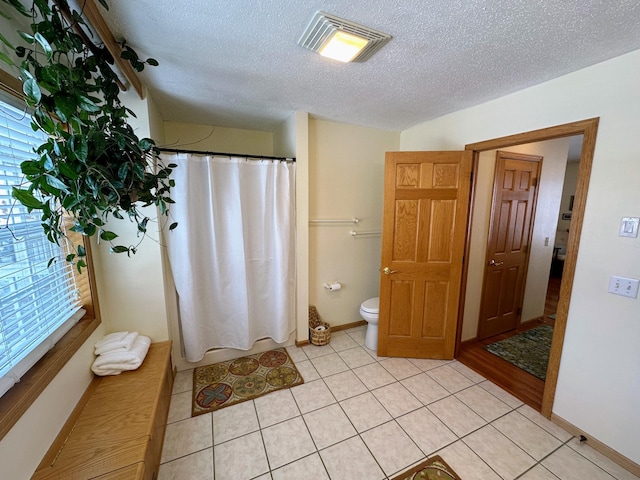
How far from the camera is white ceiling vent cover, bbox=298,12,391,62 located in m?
1.17

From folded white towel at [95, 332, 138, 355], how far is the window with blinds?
1.15 ft

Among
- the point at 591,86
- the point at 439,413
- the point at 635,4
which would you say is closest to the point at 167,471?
the point at 439,413

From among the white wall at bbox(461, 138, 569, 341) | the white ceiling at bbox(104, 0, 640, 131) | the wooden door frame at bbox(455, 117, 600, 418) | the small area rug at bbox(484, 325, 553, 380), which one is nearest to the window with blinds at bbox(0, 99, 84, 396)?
the white ceiling at bbox(104, 0, 640, 131)

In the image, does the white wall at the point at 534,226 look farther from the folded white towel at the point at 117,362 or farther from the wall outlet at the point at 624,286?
the folded white towel at the point at 117,362

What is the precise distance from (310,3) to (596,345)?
2532 mm

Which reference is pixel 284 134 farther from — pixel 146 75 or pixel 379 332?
pixel 379 332

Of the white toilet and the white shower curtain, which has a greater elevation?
the white shower curtain

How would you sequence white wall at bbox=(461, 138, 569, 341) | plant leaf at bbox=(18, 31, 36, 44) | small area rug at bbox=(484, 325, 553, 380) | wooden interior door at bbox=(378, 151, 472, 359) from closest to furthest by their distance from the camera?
plant leaf at bbox=(18, 31, 36, 44) < wooden interior door at bbox=(378, 151, 472, 359) < small area rug at bbox=(484, 325, 553, 380) < white wall at bbox=(461, 138, 569, 341)

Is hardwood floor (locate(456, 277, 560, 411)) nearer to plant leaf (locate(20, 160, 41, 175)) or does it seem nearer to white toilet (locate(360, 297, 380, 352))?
white toilet (locate(360, 297, 380, 352))

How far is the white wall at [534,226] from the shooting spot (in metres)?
2.49

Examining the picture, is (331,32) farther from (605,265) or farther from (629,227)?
(605,265)

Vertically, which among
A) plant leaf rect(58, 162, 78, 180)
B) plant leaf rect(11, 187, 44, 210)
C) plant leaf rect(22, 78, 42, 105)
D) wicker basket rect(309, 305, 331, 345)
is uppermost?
plant leaf rect(22, 78, 42, 105)

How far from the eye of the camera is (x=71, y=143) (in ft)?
2.70

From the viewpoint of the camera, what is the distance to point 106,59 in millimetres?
1293
